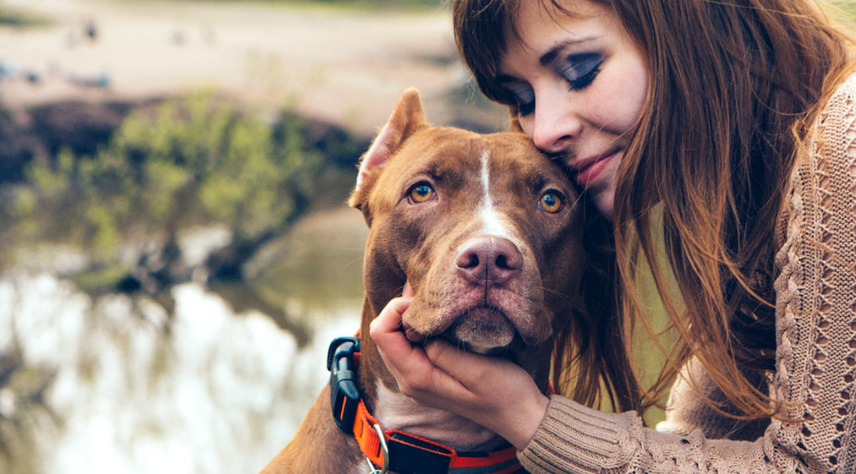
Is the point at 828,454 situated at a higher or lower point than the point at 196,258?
higher

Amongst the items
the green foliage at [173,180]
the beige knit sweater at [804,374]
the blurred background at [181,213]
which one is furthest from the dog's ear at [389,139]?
the green foliage at [173,180]

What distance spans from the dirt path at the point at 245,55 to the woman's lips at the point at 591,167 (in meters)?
2.97

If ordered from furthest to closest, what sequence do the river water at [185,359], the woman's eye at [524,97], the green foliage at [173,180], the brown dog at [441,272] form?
the green foliage at [173,180]
the river water at [185,359]
the woman's eye at [524,97]
the brown dog at [441,272]

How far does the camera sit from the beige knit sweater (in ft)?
4.00

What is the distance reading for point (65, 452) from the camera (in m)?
3.88

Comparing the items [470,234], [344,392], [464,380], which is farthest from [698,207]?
[344,392]

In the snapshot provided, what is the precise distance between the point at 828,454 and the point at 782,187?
0.52m

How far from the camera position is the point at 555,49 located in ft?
4.93

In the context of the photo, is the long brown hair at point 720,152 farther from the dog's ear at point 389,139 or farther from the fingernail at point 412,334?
the fingernail at point 412,334

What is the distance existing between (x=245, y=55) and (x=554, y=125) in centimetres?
364

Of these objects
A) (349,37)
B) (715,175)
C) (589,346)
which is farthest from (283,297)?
(715,175)

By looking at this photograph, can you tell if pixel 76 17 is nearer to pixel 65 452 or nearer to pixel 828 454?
pixel 65 452

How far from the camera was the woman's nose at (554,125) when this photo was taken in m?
1.53

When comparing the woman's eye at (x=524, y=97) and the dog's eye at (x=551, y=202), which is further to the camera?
the woman's eye at (x=524, y=97)
